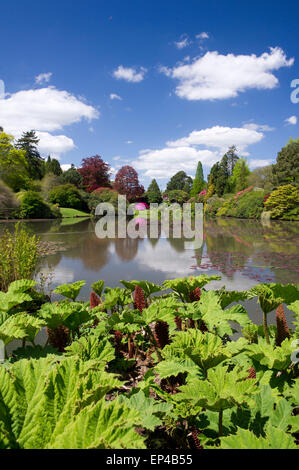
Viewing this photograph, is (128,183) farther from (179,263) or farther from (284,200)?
(179,263)

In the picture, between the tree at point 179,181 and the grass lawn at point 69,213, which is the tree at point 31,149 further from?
the tree at point 179,181

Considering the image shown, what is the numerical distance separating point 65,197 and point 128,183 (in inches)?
434

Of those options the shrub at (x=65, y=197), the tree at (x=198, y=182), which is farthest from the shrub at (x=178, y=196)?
the shrub at (x=65, y=197)

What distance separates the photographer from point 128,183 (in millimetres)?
39812

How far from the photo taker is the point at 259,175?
44625 mm

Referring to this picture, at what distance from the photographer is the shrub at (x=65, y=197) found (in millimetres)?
31453

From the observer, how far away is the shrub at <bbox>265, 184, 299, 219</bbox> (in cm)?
2195

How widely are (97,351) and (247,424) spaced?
0.72 metres

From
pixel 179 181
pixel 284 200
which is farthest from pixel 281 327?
pixel 179 181

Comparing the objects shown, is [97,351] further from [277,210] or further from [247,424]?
[277,210]

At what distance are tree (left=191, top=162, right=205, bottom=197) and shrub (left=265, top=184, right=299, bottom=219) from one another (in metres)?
27.0

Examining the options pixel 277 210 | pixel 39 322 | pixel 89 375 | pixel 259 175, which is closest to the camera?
pixel 89 375

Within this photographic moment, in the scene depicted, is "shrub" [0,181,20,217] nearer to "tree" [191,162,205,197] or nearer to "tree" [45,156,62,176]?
"tree" [45,156,62,176]
